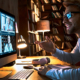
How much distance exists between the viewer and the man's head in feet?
3.65

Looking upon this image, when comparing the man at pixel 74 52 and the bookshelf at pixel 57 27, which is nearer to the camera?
the man at pixel 74 52

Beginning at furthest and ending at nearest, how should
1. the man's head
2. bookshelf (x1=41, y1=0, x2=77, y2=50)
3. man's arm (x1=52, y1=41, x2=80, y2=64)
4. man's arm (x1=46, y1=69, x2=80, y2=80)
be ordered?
bookshelf (x1=41, y1=0, x2=77, y2=50), man's arm (x1=52, y1=41, x2=80, y2=64), the man's head, man's arm (x1=46, y1=69, x2=80, y2=80)

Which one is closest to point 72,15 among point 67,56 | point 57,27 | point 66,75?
point 67,56

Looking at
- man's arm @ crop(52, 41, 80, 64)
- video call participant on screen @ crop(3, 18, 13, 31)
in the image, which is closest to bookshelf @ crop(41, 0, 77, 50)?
man's arm @ crop(52, 41, 80, 64)

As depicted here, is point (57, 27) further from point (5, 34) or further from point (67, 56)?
point (5, 34)

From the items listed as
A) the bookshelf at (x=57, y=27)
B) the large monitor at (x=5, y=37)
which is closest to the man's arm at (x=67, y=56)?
the large monitor at (x=5, y=37)

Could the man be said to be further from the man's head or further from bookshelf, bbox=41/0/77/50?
bookshelf, bbox=41/0/77/50

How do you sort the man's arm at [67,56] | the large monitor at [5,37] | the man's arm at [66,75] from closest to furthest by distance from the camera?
1. the man's arm at [66,75]
2. the large monitor at [5,37]
3. the man's arm at [67,56]

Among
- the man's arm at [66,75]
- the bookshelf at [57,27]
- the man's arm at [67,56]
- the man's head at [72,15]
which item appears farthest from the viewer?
the bookshelf at [57,27]

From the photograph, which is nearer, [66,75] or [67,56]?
[66,75]

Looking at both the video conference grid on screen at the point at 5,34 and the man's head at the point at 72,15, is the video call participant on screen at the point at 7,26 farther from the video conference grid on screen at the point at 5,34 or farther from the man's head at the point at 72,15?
the man's head at the point at 72,15

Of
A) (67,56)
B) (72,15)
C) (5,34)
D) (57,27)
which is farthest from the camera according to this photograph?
(57,27)

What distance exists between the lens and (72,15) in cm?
115

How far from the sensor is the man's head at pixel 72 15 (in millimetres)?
1113
